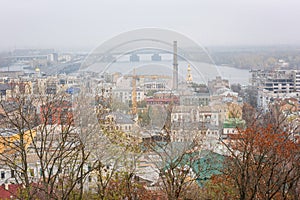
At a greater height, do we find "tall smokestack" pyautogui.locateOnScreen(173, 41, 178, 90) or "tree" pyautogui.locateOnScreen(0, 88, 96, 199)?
"tall smokestack" pyautogui.locateOnScreen(173, 41, 178, 90)

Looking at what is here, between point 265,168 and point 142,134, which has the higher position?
point 142,134

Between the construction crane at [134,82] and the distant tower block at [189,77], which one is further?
the distant tower block at [189,77]

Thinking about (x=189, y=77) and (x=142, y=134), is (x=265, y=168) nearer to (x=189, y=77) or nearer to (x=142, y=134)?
(x=189, y=77)

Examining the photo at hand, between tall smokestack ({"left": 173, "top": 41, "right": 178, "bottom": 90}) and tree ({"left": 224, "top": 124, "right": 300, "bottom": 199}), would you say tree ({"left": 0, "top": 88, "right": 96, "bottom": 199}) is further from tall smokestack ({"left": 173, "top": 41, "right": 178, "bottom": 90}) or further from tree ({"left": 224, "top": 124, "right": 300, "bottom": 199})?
tree ({"left": 224, "top": 124, "right": 300, "bottom": 199})

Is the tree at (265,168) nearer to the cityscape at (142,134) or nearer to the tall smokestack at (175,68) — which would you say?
the cityscape at (142,134)

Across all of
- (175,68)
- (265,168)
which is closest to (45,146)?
(175,68)

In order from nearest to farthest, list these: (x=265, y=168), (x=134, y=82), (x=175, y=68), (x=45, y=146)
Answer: (x=134, y=82)
(x=175, y=68)
(x=45, y=146)
(x=265, y=168)

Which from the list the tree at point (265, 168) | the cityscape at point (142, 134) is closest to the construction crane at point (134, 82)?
the cityscape at point (142, 134)

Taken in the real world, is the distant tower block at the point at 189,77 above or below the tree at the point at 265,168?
above

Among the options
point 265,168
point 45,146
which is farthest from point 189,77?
point 45,146

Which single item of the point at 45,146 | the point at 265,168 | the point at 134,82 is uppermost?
the point at 134,82

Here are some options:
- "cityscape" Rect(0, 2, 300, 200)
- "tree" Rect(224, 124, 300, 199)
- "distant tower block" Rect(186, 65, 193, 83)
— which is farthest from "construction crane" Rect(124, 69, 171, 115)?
"tree" Rect(224, 124, 300, 199)

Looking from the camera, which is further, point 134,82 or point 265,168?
point 265,168

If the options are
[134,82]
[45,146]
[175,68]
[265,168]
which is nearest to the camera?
[134,82]
